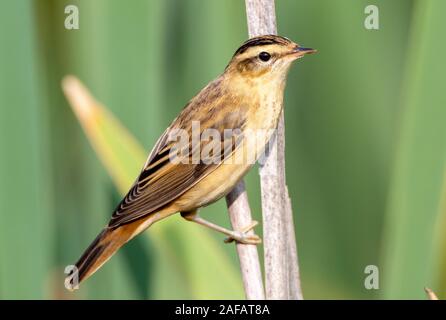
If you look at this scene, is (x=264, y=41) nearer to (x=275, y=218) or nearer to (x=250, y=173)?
(x=275, y=218)

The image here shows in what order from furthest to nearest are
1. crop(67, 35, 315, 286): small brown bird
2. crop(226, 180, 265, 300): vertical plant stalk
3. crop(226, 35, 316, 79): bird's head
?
crop(67, 35, 315, 286): small brown bird < crop(226, 35, 316, 79): bird's head < crop(226, 180, 265, 300): vertical plant stalk

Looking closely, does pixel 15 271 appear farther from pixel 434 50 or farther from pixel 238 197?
pixel 434 50

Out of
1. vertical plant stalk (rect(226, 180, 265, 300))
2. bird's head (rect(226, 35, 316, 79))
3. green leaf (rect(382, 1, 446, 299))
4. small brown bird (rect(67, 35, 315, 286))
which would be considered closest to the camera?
green leaf (rect(382, 1, 446, 299))

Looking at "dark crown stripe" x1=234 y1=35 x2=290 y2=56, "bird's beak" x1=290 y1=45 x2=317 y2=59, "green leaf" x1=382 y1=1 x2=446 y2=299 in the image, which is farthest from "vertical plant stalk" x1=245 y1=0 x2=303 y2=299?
"green leaf" x1=382 y1=1 x2=446 y2=299

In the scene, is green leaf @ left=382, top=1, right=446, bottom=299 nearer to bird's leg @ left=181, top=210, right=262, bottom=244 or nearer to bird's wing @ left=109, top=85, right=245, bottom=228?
bird's leg @ left=181, top=210, right=262, bottom=244

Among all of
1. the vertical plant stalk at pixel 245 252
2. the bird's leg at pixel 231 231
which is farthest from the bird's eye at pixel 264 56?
the bird's leg at pixel 231 231

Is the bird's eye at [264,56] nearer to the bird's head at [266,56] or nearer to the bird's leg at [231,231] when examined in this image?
the bird's head at [266,56]

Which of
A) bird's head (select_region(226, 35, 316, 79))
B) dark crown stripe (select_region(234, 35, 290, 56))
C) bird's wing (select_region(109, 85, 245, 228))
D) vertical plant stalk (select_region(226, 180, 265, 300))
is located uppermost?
dark crown stripe (select_region(234, 35, 290, 56))
